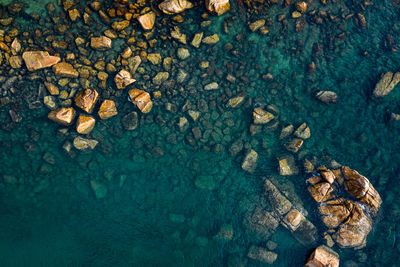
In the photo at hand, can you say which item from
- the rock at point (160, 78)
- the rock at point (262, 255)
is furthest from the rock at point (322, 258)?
the rock at point (160, 78)

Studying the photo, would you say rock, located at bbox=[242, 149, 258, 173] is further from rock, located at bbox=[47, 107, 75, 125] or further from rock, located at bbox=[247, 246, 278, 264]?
rock, located at bbox=[47, 107, 75, 125]

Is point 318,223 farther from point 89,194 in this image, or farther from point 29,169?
point 29,169

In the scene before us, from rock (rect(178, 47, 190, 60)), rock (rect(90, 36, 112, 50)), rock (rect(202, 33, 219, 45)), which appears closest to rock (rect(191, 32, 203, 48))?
rock (rect(202, 33, 219, 45))

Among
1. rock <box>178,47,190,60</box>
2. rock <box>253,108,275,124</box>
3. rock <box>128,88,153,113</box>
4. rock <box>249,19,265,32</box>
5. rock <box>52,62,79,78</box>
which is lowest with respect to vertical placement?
rock <box>253,108,275,124</box>

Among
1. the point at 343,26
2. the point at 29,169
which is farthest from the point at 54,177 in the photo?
the point at 343,26

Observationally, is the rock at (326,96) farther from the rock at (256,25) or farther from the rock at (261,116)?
the rock at (256,25)

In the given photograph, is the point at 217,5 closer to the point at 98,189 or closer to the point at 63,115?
the point at 63,115
